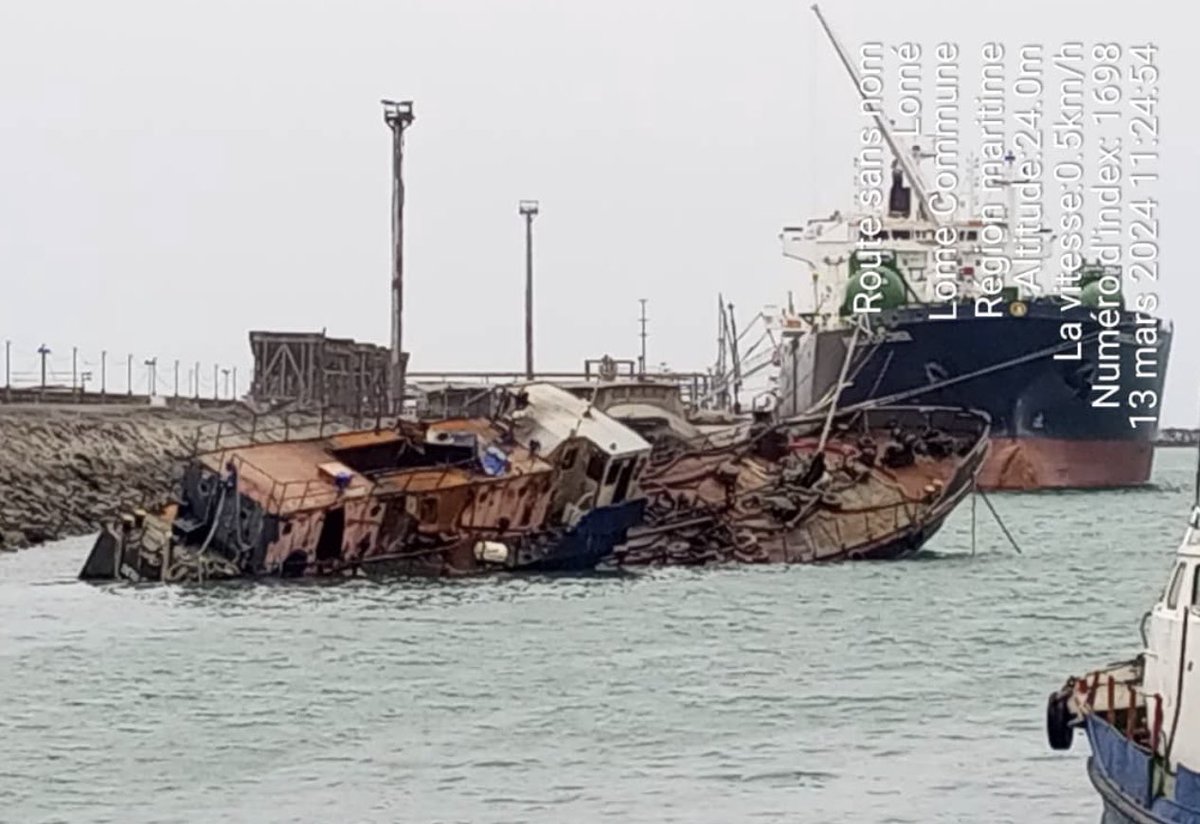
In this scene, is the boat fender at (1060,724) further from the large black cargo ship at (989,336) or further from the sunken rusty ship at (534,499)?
the large black cargo ship at (989,336)

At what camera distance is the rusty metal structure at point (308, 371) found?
270 ft

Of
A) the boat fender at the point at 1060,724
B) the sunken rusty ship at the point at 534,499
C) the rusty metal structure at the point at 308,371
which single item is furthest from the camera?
the rusty metal structure at the point at 308,371

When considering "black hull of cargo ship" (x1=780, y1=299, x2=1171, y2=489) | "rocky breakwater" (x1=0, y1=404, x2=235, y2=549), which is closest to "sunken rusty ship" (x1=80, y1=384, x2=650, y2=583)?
"rocky breakwater" (x1=0, y1=404, x2=235, y2=549)

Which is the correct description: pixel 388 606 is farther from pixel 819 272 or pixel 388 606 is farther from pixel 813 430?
pixel 819 272

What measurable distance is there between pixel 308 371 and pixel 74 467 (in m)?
23.8

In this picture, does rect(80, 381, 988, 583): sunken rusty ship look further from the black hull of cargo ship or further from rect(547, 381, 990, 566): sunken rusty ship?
the black hull of cargo ship

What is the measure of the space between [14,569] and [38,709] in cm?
1701

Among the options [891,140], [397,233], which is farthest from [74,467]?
[891,140]

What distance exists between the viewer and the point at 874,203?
8481 cm

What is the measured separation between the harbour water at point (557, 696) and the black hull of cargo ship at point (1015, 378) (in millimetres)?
26172

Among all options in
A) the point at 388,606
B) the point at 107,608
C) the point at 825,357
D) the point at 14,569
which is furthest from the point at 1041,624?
the point at 825,357

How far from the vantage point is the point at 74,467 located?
5966 centimetres

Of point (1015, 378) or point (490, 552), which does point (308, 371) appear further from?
point (490, 552)

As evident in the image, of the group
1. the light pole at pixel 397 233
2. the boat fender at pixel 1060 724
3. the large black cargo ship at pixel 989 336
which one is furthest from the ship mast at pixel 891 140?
the boat fender at pixel 1060 724
